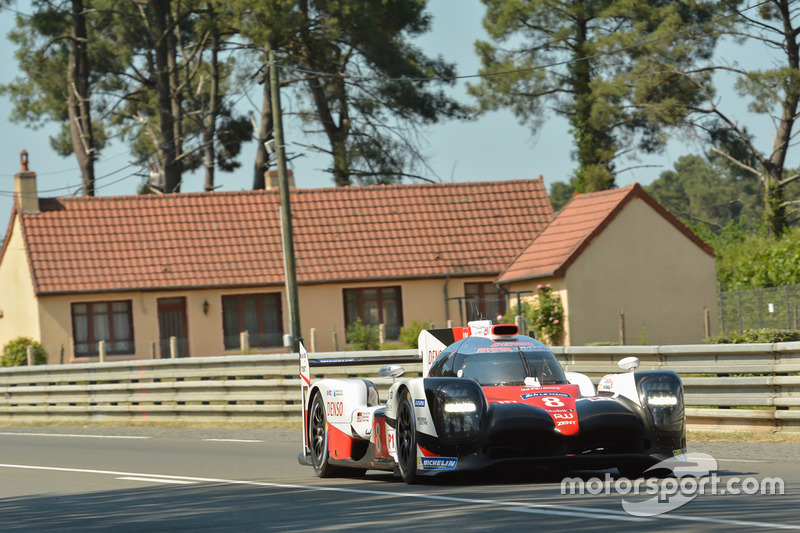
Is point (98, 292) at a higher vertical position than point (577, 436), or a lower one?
higher

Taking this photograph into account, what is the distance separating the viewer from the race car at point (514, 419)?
10062mm

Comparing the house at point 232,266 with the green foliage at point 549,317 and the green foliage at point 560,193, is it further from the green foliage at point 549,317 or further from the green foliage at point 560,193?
the green foliage at point 560,193

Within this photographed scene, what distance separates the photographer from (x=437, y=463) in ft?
33.5

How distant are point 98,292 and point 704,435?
2641 centimetres

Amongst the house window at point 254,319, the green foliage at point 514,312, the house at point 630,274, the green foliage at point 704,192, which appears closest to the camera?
the house at point 630,274

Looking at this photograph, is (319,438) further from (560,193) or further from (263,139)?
(560,193)

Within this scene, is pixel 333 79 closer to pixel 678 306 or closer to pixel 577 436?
pixel 678 306

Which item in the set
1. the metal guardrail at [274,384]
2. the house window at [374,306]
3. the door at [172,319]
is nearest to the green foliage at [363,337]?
the house window at [374,306]

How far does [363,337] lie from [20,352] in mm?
10270

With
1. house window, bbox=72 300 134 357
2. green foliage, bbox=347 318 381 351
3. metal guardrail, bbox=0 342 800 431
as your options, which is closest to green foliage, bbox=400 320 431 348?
green foliage, bbox=347 318 381 351

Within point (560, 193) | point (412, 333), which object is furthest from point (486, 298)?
point (560, 193)

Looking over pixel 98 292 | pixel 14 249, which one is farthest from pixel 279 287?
pixel 14 249

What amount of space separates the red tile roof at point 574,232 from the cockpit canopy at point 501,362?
856 inches

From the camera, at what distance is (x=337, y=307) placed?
39.9 meters
